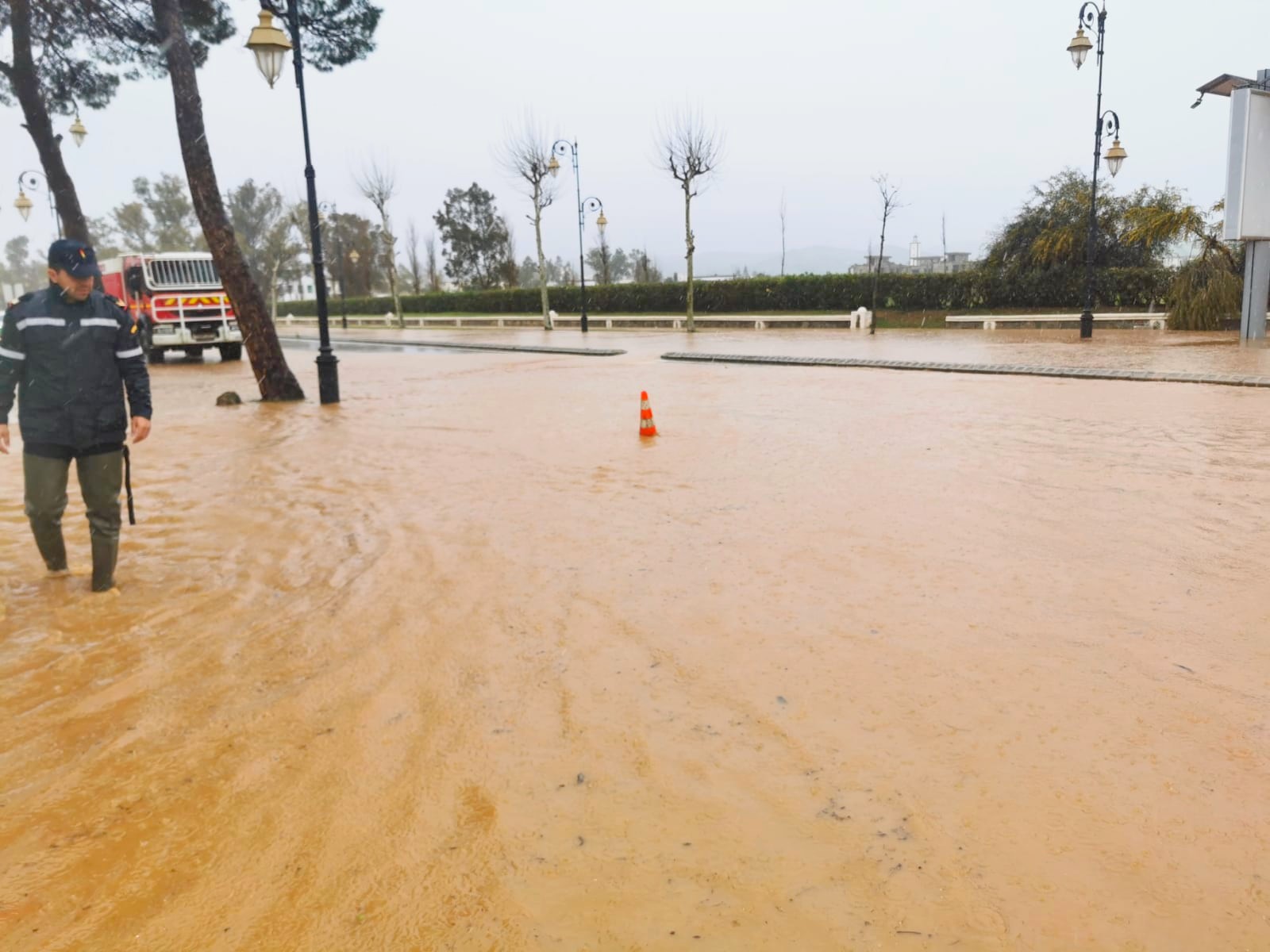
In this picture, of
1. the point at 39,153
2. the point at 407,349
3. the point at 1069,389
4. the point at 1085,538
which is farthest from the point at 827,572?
the point at 407,349

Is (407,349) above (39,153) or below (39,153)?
below

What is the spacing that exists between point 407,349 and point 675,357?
10.3 m

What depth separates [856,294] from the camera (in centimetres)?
3531

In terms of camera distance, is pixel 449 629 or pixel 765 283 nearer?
pixel 449 629

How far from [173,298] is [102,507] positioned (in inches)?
851

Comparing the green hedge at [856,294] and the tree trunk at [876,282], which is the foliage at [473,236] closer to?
the green hedge at [856,294]

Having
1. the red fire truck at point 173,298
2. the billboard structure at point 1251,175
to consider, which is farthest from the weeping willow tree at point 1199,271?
the red fire truck at point 173,298

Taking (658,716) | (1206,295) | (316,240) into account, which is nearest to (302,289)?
(316,240)

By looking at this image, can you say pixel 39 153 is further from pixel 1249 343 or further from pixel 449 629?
pixel 1249 343

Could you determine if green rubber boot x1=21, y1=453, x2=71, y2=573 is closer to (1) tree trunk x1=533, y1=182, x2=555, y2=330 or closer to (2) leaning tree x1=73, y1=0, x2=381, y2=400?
(2) leaning tree x1=73, y1=0, x2=381, y2=400

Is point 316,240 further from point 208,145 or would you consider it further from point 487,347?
point 487,347

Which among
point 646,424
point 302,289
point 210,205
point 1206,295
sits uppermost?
point 302,289

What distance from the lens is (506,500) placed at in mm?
7027

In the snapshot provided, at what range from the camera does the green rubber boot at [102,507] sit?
496 centimetres
